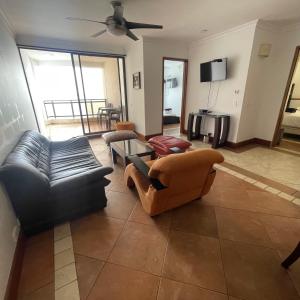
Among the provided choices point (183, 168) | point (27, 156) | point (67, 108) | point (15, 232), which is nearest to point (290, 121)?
point (183, 168)

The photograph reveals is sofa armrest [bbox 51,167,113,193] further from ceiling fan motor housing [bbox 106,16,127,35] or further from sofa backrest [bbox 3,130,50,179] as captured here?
ceiling fan motor housing [bbox 106,16,127,35]

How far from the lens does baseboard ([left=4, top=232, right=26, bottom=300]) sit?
1.10 meters

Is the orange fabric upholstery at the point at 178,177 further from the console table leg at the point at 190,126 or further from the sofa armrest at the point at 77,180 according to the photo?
the console table leg at the point at 190,126

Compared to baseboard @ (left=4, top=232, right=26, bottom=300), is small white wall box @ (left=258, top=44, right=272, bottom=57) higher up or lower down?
higher up

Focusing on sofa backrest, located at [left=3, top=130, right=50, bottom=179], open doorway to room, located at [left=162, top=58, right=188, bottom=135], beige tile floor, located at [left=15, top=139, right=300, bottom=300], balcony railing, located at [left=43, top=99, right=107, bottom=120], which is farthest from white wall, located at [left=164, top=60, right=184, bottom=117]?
sofa backrest, located at [left=3, top=130, right=50, bottom=179]

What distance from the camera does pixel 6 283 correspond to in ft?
3.57

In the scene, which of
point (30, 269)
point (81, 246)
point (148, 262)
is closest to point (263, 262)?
point (148, 262)

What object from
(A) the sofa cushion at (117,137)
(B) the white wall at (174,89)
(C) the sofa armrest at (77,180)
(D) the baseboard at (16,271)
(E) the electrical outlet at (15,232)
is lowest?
(D) the baseboard at (16,271)

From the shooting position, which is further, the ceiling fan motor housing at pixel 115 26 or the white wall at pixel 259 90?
the white wall at pixel 259 90

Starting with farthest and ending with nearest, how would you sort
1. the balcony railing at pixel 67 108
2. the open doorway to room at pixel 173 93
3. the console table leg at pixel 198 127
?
the balcony railing at pixel 67 108 < the open doorway to room at pixel 173 93 < the console table leg at pixel 198 127

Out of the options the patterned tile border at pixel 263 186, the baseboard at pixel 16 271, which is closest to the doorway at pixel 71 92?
the patterned tile border at pixel 263 186

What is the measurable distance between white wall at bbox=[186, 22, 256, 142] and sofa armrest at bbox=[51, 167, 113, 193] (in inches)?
127

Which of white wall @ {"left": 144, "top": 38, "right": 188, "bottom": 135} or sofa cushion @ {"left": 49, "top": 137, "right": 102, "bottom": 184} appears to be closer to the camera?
sofa cushion @ {"left": 49, "top": 137, "right": 102, "bottom": 184}

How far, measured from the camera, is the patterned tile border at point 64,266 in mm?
1165
